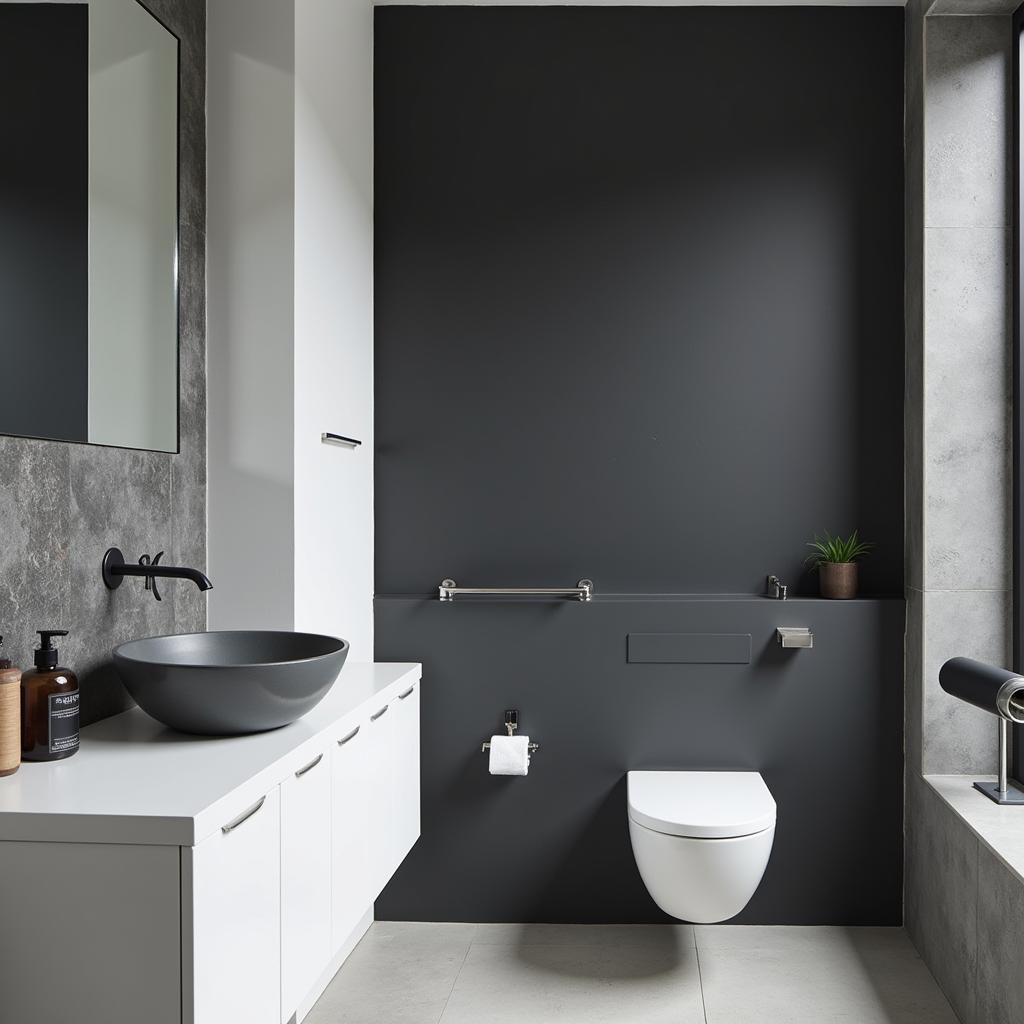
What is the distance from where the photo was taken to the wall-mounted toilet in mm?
2336

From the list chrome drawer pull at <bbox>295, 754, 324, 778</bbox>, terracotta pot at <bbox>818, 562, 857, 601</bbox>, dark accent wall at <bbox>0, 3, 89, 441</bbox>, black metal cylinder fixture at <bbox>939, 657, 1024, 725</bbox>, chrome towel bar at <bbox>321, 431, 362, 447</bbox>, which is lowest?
chrome drawer pull at <bbox>295, 754, 324, 778</bbox>

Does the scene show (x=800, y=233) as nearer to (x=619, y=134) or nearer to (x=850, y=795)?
(x=619, y=134)

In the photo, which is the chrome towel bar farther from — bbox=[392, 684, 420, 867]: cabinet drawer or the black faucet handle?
bbox=[392, 684, 420, 867]: cabinet drawer

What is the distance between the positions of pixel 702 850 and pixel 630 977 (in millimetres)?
463

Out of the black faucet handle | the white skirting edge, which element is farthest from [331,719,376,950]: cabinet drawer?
the black faucet handle

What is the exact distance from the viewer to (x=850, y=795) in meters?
A: 2.82

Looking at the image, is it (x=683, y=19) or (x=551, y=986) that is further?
(x=683, y=19)

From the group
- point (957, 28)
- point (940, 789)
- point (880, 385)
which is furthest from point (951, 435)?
point (957, 28)

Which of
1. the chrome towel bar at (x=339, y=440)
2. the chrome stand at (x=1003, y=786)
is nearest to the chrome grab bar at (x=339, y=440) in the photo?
the chrome towel bar at (x=339, y=440)

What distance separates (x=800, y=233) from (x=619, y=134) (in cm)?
61

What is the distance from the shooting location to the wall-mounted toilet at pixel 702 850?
2336mm

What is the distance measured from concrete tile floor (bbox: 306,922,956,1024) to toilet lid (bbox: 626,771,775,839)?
1.42ft

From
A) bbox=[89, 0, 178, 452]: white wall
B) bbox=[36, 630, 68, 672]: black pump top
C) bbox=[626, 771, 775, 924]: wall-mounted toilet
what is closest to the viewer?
bbox=[36, 630, 68, 672]: black pump top

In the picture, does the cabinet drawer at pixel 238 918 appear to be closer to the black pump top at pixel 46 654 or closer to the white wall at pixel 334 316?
the black pump top at pixel 46 654
